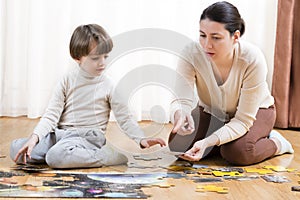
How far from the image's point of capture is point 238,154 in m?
2.24

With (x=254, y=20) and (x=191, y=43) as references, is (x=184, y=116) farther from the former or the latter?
(x=254, y=20)

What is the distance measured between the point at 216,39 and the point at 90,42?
0.50 metres

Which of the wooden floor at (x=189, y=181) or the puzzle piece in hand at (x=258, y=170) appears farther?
the puzzle piece in hand at (x=258, y=170)

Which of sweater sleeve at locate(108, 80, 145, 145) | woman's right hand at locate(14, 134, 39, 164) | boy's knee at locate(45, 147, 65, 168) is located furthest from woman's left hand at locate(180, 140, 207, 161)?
woman's right hand at locate(14, 134, 39, 164)

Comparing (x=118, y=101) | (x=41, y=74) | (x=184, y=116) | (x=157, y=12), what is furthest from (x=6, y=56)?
(x=184, y=116)

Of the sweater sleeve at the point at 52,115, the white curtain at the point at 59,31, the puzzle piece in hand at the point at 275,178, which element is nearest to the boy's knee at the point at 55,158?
the sweater sleeve at the point at 52,115

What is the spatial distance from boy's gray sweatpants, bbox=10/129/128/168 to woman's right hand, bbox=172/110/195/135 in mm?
242

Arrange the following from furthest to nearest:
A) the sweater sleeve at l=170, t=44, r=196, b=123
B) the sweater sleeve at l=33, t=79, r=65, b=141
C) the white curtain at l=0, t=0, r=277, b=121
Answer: the white curtain at l=0, t=0, r=277, b=121
the sweater sleeve at l=170, t=44, r=196, b=123
the sweater sleeve at l=33, t=79, r=65, b=141

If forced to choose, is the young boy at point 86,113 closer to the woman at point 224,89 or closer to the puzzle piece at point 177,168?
the puzzle piece at point 177,168

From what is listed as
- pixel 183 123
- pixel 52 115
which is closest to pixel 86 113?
pixel 52 115

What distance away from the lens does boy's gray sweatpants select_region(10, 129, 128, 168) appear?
2057 millimetres

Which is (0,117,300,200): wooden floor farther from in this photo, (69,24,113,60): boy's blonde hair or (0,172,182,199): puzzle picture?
(69,24,113,60): boy's blonde hair

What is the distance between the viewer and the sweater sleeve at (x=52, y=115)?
2.17 metres

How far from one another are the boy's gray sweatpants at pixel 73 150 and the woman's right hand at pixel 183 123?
24 centimetres
